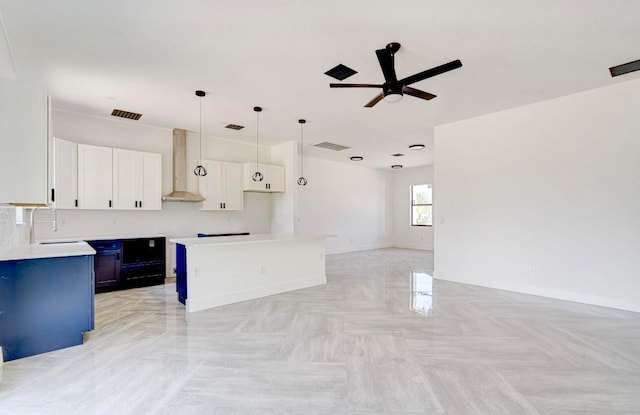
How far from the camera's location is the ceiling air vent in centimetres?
362

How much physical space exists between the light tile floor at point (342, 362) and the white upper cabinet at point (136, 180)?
6.08 feet

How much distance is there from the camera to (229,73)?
148 inches

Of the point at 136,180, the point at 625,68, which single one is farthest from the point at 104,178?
the point at 625,68

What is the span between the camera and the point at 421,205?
10.8 meters

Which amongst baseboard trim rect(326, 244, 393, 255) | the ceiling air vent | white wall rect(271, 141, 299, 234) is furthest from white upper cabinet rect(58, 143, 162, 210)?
baseboard trim rect(326, 244, 393, 255)

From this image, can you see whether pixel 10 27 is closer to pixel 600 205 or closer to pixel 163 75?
pixel 163 75

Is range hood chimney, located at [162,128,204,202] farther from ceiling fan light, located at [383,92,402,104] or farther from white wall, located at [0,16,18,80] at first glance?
ceiling fan light, located at [383,92,402,104]

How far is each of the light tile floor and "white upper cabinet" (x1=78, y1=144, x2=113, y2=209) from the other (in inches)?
67.8

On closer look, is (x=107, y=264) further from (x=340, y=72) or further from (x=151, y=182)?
(x=340, y=72)

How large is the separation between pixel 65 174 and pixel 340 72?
444cm

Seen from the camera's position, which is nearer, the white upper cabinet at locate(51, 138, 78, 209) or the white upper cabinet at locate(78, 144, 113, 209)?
the white upper cabinet at locate(51, 138, 78, 209)

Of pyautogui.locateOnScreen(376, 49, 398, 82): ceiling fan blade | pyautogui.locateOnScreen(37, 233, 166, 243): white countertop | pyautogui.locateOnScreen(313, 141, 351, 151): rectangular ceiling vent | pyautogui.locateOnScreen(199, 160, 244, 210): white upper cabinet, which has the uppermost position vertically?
pyautogui.locateOnScreen(313, 141, 351, 151): rectangular ceiling vent

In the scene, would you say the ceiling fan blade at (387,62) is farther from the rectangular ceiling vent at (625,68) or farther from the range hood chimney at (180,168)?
the range hood chimney at (180,168)

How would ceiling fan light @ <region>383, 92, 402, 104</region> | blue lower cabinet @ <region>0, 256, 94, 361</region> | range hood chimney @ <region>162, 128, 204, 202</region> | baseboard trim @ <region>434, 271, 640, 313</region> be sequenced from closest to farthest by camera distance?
blue lower cabinet @ <region>0, 256, 94, 361</region>, ceiling fan light @ <region>383, 92, 402, 104</region>, baseboard trim @ <region>434, 271, 640, 313</region>, range hood chimney @ <region>162, 128, 204, 202</region>
